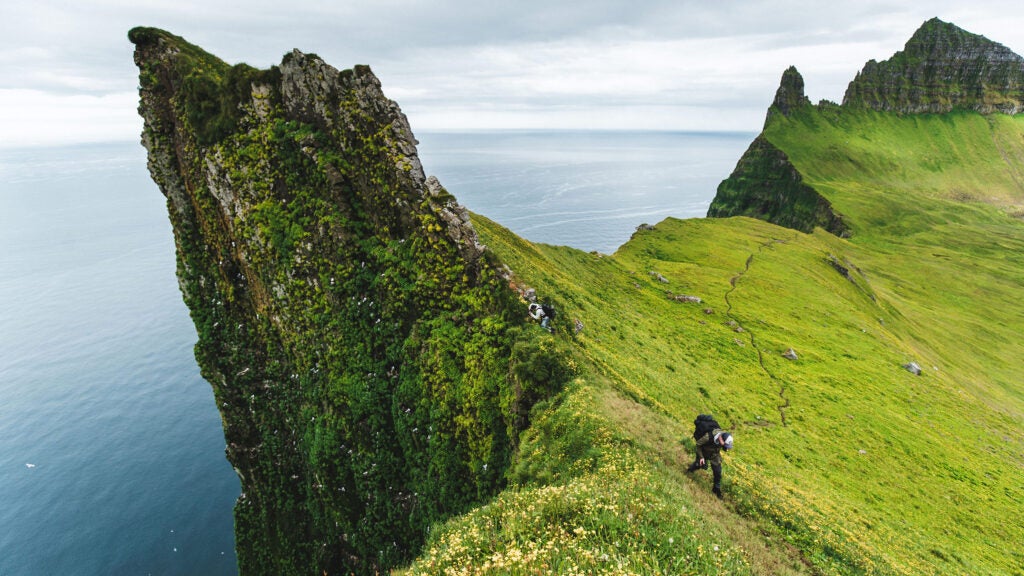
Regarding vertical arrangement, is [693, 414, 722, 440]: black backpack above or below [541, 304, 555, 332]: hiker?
below

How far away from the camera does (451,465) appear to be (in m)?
27.2

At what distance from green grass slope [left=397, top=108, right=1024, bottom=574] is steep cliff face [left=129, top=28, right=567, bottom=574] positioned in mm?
6303

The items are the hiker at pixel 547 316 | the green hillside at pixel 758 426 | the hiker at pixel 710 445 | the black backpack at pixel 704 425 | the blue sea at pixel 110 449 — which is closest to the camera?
the green hillside at pixel 758 426

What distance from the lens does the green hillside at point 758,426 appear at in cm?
1305

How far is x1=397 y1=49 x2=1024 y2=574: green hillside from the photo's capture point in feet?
42.8

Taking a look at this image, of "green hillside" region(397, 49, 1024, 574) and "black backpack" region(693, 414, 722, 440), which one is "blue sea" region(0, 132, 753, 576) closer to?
"green hillside" region(397, 49, 1024, 574)

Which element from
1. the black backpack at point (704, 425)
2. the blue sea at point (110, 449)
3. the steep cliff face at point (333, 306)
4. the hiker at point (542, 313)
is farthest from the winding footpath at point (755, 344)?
the blue sea at point (110, 449)

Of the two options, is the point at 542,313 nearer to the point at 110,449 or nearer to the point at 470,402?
the point at 470,402

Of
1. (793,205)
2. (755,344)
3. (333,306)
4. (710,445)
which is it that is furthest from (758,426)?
(793,205)

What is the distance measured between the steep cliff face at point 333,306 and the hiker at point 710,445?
302 inches

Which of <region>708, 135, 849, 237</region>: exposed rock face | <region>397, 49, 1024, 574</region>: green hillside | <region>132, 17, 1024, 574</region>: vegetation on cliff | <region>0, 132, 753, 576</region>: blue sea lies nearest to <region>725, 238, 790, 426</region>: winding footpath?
<region>397, 49, 1024, 574</region>: green hillside

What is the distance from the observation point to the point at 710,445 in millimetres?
18000

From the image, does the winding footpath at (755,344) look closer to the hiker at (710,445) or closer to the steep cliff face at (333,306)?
the hiker at (710,445)

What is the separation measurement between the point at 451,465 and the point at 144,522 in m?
63.1
